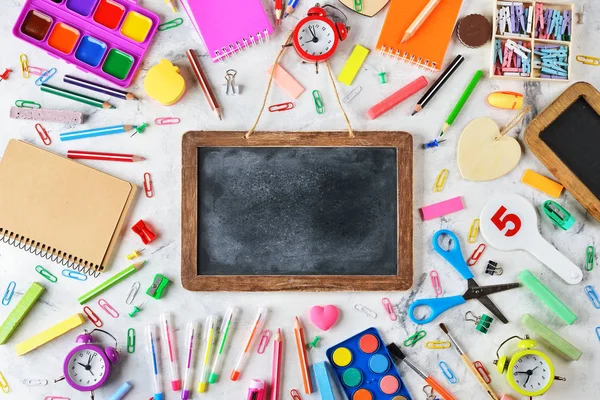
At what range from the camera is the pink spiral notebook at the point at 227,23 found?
7.38ft

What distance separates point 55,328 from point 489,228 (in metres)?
1.74

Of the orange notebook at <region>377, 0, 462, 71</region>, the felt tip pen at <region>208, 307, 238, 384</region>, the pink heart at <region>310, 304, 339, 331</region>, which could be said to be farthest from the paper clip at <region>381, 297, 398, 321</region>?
the orange notebook at <region>377, 0, 462, 71</region>

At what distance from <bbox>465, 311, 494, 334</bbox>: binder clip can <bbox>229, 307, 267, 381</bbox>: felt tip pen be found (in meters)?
0.81

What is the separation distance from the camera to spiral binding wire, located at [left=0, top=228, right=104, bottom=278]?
7.41 ft

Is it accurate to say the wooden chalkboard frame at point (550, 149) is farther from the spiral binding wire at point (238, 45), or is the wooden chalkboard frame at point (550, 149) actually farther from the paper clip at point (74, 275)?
the paper clip at point (74, 275)

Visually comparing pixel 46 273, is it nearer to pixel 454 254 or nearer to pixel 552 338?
pixel 454 254

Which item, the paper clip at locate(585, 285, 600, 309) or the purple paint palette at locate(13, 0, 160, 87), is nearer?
the purple paint palette at locate(13, 0, 160, 87)

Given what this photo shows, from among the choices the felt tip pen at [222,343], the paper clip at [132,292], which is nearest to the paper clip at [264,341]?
the felt tip pen at [222,343]

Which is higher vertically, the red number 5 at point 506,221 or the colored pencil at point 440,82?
the colored pencil at point 440,82

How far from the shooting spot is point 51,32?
2.23 metres

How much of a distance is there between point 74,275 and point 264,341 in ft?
2.59

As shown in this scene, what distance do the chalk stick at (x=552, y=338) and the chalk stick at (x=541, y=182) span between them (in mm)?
509

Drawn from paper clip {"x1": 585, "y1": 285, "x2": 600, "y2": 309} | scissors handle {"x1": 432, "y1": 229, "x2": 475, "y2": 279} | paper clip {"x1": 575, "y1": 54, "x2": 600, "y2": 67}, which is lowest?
scissors handle {"x1": 432, "y1": 229, "x2": 475, "y2": 279}

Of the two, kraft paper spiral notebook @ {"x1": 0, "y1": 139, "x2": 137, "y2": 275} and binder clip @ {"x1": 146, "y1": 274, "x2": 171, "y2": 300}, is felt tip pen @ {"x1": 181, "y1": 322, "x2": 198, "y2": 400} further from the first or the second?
kraft paper spiral notebook @ {"x1": 0, "y1": 139, "x2": 137, "y2": 275}
